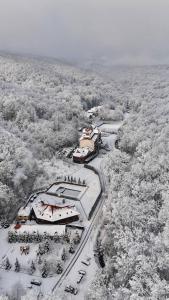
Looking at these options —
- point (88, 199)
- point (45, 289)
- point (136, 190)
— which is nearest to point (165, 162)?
point (136, 190)

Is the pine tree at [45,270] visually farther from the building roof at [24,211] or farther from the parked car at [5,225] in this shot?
the building roof at [24,211]

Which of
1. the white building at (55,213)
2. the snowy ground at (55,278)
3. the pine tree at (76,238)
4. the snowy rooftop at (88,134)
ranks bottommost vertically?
the snowy ground at (55,278)

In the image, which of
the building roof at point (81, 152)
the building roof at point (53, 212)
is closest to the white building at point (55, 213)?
the building roof at point (53, 212)

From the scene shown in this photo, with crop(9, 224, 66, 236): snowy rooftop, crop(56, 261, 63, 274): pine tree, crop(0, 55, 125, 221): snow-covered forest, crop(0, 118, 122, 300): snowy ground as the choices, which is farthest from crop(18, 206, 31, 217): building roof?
crop(56, 261, 63, 274): pine tree

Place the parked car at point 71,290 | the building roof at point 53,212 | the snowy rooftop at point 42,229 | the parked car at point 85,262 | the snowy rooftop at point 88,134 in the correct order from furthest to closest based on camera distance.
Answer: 1. the snowy rooftop at point 88,134
2. the building roof at point 53,212
3. the snowy rooftop at point 42,229
4. the parked car at point 85,262
5. the parked car at point 71,290

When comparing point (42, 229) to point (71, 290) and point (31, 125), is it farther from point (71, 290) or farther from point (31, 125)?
point (31, 125)

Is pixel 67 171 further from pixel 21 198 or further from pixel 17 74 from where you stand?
pixel 17 74
